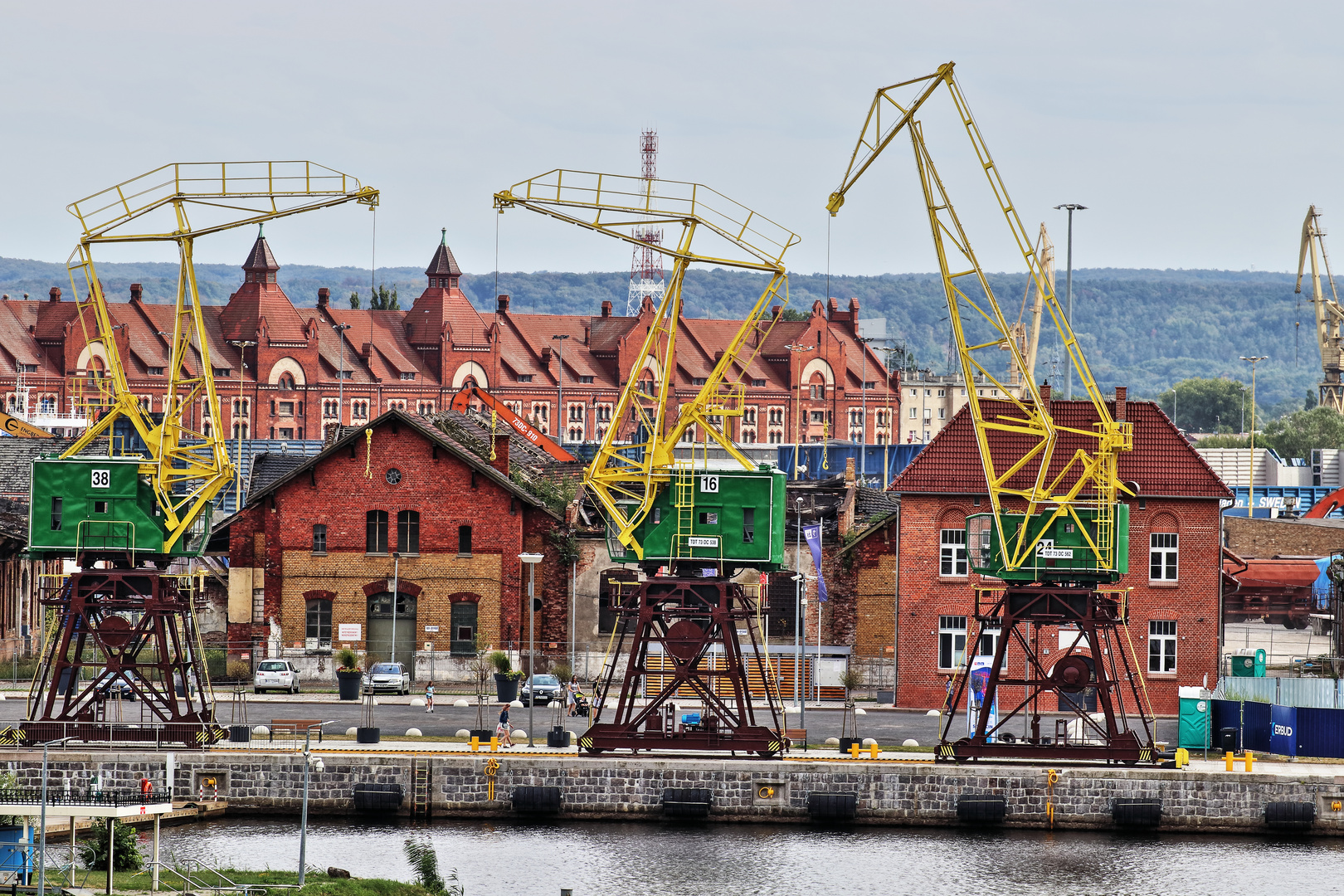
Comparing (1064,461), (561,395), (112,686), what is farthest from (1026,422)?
(561,395)

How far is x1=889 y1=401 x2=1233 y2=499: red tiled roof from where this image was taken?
2468 inches

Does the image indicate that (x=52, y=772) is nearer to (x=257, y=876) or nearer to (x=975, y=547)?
(x=257, y=876)

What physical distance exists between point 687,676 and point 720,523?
3.90 metres

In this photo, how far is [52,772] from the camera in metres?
49.4

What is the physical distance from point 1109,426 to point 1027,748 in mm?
8885

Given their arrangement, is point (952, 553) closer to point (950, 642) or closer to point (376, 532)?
point (950, 642)

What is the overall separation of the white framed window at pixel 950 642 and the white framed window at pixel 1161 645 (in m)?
5.39

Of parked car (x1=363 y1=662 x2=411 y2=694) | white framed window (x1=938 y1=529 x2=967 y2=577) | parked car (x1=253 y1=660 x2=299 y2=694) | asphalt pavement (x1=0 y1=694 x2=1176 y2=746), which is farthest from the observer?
parked car (x1=253 y1=660 x2=299 y2=694)

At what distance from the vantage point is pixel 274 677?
64.1m

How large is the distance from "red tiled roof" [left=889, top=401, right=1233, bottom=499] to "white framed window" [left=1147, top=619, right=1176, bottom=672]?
3.81 meters

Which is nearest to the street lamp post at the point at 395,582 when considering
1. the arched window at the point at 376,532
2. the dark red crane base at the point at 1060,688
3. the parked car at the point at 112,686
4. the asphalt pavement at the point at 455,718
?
the arched window at the point at 376,532

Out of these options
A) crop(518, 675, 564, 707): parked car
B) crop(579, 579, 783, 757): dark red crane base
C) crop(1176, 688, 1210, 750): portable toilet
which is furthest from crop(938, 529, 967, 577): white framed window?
crop(579, 579, 783, 757): dark red crane base

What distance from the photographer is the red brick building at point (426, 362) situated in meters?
163

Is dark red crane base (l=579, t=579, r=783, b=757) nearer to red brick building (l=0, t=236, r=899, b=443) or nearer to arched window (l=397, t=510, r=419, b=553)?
arched window (l=397, t=510, r=419, b=553)
